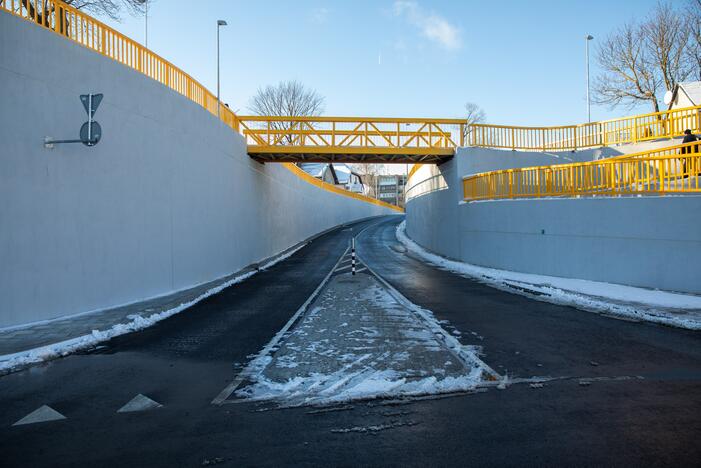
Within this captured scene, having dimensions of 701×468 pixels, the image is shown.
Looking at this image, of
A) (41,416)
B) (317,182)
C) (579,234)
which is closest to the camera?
(41,416)

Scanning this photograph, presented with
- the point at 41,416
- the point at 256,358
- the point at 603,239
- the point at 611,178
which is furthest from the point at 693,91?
the point at 41,416

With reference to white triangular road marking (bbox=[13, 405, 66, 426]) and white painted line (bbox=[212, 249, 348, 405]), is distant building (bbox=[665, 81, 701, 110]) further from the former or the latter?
white triangular road marking (bbox=[13, 405, 66, 426])

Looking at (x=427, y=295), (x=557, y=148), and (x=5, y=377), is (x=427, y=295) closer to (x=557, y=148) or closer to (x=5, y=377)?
(x=5, y=377)

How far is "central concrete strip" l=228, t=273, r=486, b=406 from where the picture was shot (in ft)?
17.3

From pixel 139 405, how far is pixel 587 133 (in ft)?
78.6

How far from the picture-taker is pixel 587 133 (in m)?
23.5

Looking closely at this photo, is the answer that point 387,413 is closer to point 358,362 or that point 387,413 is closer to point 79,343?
point 358,362

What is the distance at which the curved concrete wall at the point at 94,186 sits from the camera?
8617 mm

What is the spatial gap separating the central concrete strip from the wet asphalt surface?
1.09 feet

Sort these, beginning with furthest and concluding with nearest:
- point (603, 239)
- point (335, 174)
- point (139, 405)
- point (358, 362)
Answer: point (335, 174), point (603, 239), point (358, 362), point (139, 405)

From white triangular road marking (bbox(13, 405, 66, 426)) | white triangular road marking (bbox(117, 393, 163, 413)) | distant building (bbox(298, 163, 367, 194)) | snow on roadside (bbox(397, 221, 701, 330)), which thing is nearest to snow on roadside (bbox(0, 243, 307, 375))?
white triangular road marking (bbox(13, 405, 66, 426))

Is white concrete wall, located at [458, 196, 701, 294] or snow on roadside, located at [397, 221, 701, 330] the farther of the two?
white concrete wall, located at [458, 196, 701, 294]

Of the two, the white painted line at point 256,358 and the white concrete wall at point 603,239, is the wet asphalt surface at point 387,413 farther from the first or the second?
the white concrete wall at point 603,239

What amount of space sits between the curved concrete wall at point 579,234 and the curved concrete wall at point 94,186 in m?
10.6
